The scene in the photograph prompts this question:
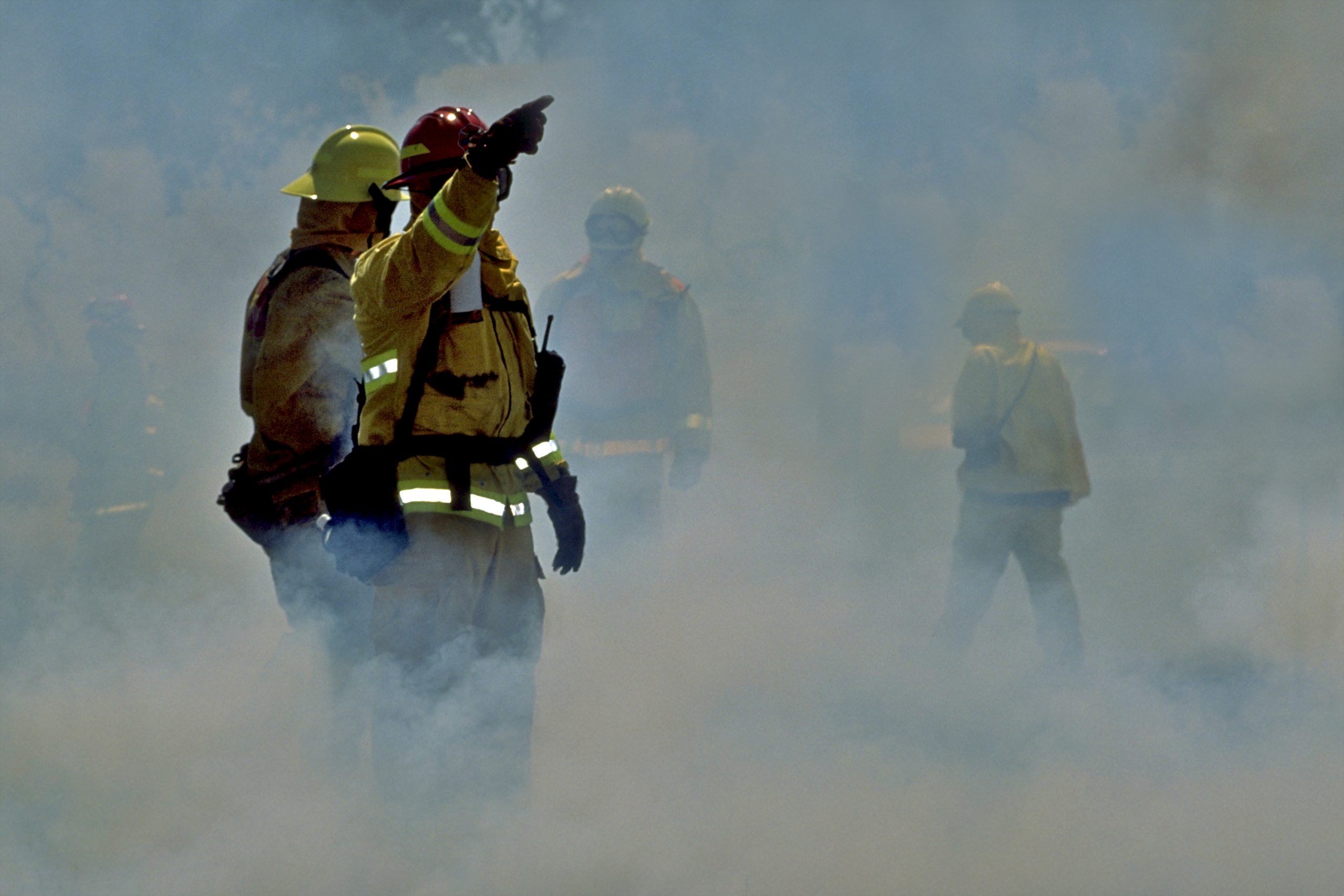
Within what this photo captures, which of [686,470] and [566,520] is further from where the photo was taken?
[686,470]

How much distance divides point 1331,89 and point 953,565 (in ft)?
7.75

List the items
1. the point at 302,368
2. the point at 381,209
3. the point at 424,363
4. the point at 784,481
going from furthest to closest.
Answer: the point at 784,481 → the point at 381,209 → the point at 302,368 → the point at 424,363

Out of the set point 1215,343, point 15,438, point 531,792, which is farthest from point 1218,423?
point 15,438

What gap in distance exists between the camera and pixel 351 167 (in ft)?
11.0

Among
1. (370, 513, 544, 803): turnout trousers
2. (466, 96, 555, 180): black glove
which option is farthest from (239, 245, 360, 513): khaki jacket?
(466, 96, 555, 180): black glove

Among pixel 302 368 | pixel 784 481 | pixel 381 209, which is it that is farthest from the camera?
pixel 784 481

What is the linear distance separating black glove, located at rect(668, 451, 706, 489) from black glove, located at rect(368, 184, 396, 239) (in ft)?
7.91

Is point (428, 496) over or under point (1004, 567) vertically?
over

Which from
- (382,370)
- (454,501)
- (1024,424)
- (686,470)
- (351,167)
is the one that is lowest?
(686,470)

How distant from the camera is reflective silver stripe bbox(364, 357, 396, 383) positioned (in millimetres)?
2619

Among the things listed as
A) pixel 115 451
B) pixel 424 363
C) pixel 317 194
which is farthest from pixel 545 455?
pixel 115 451

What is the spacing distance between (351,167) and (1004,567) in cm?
286

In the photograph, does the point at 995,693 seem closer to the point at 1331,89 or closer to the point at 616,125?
the point at 1331,89

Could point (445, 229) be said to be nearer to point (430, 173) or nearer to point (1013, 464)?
point (430, 173)
